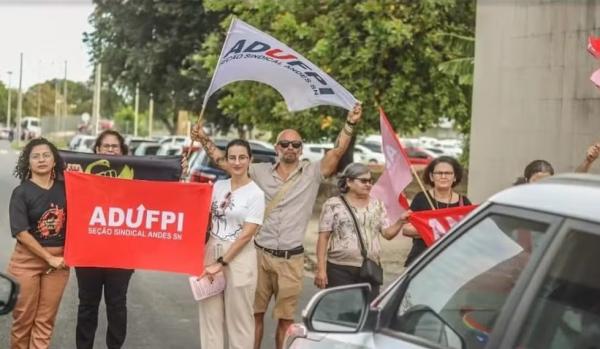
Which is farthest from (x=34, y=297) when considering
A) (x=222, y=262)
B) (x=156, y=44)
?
(x=156, y=44)

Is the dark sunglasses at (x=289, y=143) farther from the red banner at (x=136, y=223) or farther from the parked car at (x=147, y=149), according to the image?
the parked car at (x=147, y=149)

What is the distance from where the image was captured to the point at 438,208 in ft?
22.5

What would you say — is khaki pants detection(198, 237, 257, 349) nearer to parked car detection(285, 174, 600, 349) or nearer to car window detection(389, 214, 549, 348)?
parked car detection(285, 174, 600, 349)

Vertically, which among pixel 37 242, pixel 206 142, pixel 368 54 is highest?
pixel 368 54

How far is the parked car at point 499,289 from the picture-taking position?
2746mm

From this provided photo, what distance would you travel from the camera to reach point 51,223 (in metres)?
6.55

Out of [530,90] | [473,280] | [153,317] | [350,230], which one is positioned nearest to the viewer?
[473,280]

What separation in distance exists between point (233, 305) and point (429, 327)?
3466 millimetres

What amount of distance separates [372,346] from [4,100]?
424 feet

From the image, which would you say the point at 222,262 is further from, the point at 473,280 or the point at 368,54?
the point at 368,54

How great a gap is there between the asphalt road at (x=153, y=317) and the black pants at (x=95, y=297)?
0.82 meters

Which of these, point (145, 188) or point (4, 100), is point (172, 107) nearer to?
point (145, 188)

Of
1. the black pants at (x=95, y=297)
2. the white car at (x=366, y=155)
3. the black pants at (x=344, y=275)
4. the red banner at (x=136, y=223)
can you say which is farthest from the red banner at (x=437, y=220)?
the white car at (x=366, y=155)

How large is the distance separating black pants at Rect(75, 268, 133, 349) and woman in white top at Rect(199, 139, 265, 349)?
2.41 feet
